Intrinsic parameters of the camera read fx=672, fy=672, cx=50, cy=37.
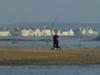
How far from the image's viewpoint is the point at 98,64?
4088 cm

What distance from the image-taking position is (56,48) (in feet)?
177
